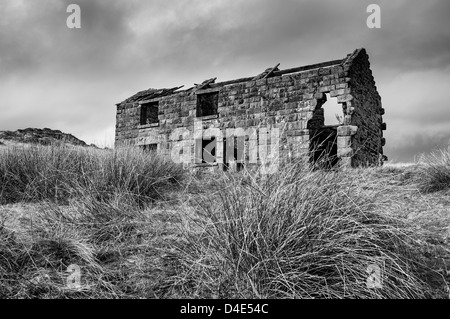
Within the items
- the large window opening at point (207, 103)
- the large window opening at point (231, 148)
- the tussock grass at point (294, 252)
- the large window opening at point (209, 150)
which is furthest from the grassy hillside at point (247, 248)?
the large window opening at point (207, 103)

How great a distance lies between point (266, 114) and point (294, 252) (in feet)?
36.3

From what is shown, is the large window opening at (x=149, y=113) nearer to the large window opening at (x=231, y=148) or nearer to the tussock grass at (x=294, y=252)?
the large window opening at (x=231, y=148)

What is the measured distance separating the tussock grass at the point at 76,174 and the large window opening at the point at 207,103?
8.99 metres

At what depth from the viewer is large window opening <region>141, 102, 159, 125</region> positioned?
54.6 feet

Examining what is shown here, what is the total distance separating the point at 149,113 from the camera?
17156 millimetres

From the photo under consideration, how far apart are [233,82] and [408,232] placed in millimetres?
12076

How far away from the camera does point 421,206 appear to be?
441cm

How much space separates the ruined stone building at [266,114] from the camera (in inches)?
480

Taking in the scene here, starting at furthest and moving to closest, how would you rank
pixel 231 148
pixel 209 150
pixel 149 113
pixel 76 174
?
pixel 149 113
pixel 209 150
pixel 231 148
pixel 76 174

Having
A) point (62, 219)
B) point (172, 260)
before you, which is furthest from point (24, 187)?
point (172, 260)

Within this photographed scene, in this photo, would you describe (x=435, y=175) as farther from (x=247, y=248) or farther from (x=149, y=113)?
(x=149, y=113)

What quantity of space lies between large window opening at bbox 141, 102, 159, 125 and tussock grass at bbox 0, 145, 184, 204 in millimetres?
10436

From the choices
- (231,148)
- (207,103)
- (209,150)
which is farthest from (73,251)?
(207,103)
